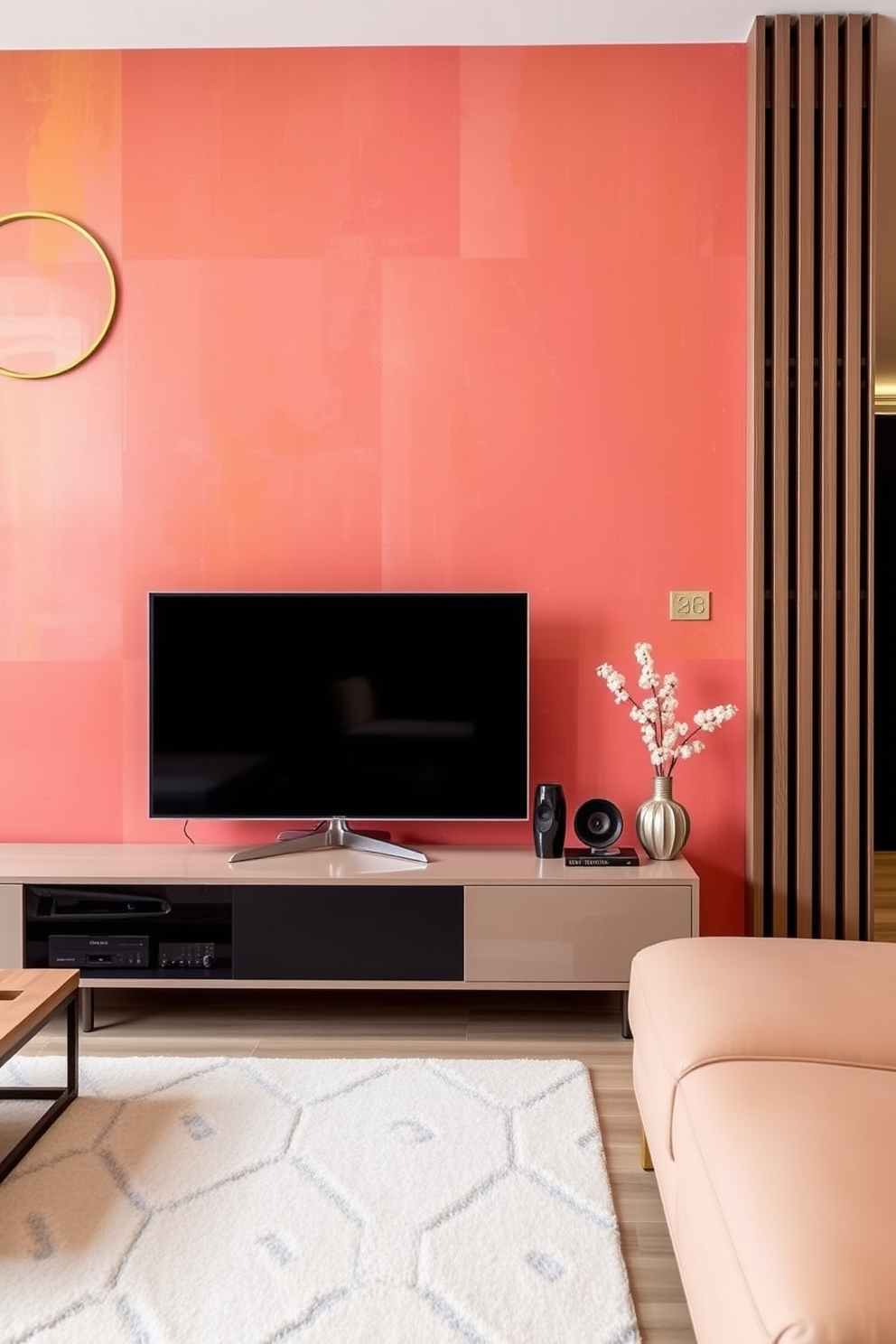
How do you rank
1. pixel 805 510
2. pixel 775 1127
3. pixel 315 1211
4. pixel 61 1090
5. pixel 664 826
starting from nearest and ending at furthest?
pixel 775 1127 → pixel 315 1211 → pixel 61 1090 → pixel 664 826 → pixel 805 510

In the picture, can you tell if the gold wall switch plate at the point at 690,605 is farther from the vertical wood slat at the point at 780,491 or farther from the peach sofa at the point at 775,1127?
the peach sofa at the point at 775,1127

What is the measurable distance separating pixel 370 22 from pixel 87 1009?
313 cm

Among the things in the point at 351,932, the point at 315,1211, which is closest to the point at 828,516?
the point at 351,932

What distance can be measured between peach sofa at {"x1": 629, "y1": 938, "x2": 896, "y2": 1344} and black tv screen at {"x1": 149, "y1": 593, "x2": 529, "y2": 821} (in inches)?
39.4

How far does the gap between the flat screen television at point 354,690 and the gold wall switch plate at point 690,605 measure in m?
0.55

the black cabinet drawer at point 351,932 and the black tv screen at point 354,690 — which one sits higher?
the black tv screen at point 354,690

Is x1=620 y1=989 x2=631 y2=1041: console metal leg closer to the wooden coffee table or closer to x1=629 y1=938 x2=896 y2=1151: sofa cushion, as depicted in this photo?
x1=629 y1=938 x2=896 y2=1151: sofa cushion

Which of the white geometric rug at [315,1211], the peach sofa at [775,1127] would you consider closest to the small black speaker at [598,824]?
the white geometric rug at [315,1211]

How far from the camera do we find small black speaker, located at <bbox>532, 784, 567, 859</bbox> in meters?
2.83

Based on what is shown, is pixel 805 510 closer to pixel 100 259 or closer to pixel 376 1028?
pixel 376 1028

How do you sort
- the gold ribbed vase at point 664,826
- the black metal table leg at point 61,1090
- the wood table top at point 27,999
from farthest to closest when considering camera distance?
the gold ribbed vase at point 664,826, the black metal table leg at point 61,1090, the wood table top at point 27,999

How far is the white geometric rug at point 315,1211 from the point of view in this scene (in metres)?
1.52

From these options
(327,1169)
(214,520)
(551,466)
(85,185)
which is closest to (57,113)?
(85,185)

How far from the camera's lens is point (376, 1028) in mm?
2730
